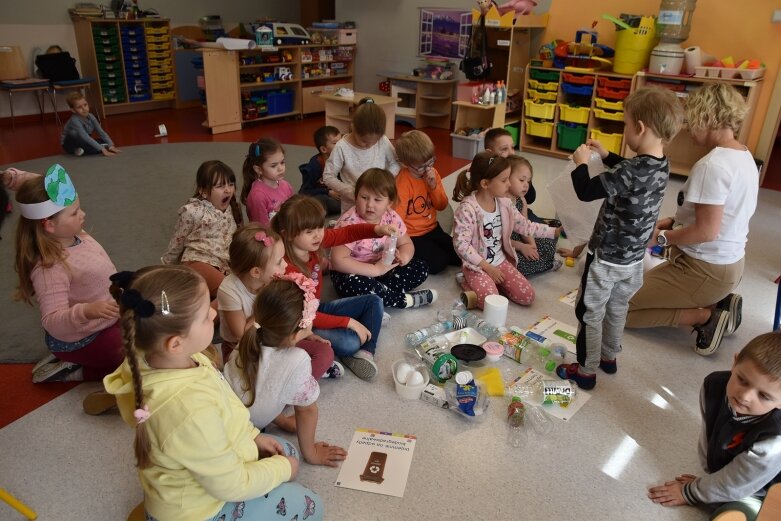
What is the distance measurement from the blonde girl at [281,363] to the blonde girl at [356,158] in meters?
1.83

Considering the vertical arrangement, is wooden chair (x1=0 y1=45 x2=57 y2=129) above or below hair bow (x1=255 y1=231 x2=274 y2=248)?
above

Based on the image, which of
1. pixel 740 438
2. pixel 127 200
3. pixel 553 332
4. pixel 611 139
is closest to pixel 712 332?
pixel 553 332

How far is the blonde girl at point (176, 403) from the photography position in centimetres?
124

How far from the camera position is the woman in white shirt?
237 centimetres

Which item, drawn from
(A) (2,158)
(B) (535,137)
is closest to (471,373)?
(B) (535,137)

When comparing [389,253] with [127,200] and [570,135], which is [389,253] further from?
[570,135]

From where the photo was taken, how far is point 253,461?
149 centimetres

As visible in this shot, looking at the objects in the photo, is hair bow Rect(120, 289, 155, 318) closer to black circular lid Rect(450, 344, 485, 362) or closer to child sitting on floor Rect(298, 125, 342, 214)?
black circular lid Rect(450, 344, 485, 362)

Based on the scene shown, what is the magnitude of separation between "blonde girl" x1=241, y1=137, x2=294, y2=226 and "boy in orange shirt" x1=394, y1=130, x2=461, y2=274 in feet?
2.35

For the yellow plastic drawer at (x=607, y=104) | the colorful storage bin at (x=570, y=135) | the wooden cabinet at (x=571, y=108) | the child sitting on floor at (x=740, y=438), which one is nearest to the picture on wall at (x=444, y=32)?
the wooden cabinet at (x=571, y=108)

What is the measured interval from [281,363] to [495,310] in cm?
135

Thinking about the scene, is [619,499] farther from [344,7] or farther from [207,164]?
[344,7]

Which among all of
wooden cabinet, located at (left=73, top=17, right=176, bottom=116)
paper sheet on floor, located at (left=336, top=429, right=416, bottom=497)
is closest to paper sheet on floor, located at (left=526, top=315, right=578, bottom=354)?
paper sheet on floor, located at (left=336, top=429, right=416, bottom=497)

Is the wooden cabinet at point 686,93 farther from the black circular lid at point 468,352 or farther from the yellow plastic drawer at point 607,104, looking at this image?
the black circular lid at point 468,352
